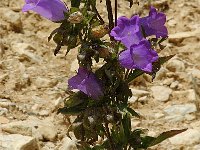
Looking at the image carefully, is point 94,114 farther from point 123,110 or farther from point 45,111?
point 45,111

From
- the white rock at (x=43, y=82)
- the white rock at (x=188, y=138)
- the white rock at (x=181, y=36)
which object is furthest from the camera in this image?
the white rock at (x=181, y=36)

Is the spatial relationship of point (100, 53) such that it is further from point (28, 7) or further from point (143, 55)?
point (28, 7)

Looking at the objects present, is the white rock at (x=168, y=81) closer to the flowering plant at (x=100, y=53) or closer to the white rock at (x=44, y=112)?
the white rock at (x=44, y=112)

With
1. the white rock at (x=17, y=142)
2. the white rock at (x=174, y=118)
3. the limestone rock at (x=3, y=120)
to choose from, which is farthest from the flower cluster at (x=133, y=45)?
the white rock at (x=174, y=118)

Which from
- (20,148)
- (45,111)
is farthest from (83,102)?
(45,111)

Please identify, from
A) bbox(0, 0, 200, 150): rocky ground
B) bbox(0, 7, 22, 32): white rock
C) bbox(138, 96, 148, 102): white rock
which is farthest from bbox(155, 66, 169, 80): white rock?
bbox(0, 7, 22, 32): white rock

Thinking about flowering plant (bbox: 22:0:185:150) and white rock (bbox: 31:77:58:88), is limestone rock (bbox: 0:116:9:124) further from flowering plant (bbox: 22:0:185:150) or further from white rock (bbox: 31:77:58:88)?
flowering plant (bbox: 22:0:185:150)

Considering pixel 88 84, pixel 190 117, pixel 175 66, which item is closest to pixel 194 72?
pixel 175 66
